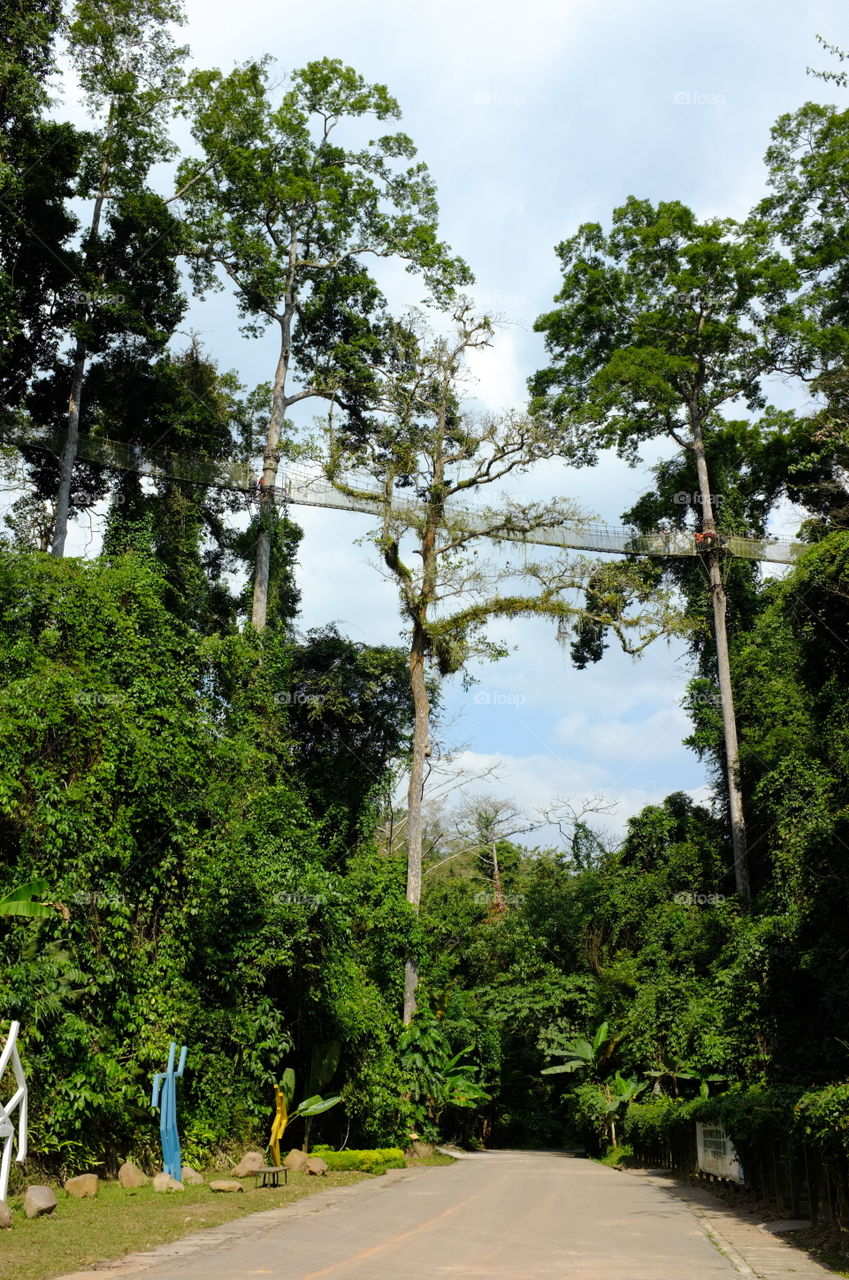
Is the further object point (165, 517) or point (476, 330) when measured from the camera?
point (476, 330)

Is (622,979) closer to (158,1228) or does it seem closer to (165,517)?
(165,517)

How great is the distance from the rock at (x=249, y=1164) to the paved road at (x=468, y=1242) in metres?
1.26

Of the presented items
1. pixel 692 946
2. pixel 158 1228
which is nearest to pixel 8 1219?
pixel 158 1228

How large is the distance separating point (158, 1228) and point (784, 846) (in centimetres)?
1360

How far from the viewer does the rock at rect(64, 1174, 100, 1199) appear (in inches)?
432

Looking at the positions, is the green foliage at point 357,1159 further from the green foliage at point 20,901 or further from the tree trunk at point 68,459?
the tree trunk at point 68,459

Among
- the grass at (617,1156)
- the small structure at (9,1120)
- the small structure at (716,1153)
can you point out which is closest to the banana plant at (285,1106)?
the small structure at (9,1120)

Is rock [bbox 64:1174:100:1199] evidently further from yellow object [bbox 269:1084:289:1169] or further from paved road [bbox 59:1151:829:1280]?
yellow object [bbox 269:1084:289:1169]

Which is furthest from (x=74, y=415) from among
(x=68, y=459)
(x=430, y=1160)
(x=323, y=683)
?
(x=430, y=1160)

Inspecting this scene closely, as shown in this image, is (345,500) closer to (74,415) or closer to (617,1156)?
(74,415)

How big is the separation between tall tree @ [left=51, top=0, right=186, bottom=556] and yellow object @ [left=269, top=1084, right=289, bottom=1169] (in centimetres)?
1451

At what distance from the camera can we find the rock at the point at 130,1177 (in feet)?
39.5

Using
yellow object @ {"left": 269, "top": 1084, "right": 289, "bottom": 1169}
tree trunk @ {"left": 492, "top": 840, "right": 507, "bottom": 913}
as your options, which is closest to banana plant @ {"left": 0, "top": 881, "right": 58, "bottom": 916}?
yellow object @ {"left": 269, "top": 1084, "right": 289, "bottom": 1169}

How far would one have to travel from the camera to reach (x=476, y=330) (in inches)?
988
